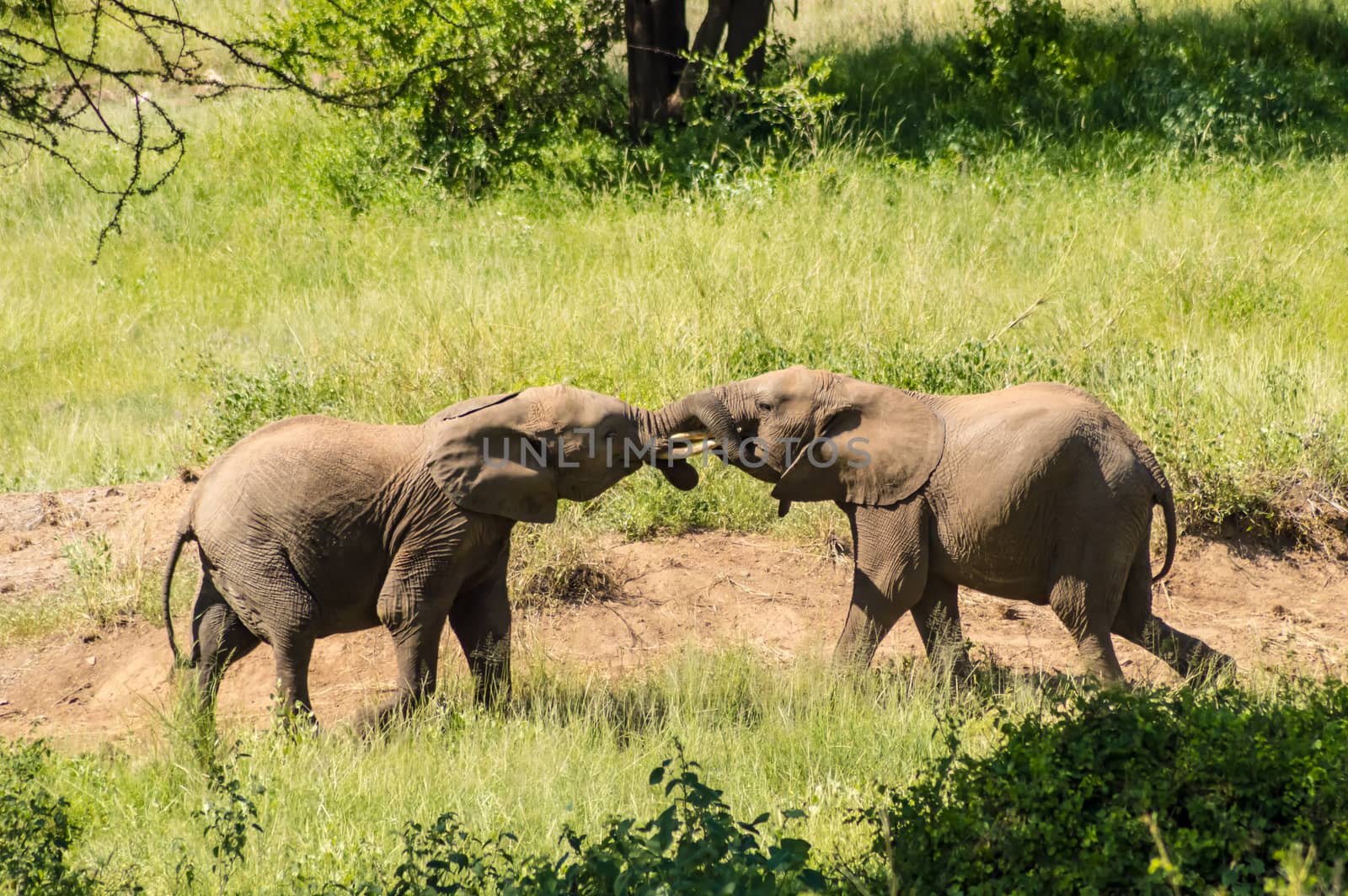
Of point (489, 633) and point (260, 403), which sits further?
point (260, 403)

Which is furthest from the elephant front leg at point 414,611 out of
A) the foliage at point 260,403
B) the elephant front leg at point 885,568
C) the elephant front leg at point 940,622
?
the foliage at point 260,403

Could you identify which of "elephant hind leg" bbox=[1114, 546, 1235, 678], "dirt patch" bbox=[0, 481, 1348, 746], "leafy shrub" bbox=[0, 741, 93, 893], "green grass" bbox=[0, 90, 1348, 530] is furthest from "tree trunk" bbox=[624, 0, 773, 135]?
"leafy shrub" bbox=[0, 741, 93, 893]

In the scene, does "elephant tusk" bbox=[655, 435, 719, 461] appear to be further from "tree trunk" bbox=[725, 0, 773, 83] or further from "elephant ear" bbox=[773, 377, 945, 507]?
"tree trunk" bbox=[725, 0, 773, 83]

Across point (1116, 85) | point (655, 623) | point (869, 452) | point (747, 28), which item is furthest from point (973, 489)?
point (1116, 85)

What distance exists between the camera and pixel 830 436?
20.0ft

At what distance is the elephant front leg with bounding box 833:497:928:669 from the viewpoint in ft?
19.7

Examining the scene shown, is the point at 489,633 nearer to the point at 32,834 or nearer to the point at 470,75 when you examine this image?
the point at 32,834

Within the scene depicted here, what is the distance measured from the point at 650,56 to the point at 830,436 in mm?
9956

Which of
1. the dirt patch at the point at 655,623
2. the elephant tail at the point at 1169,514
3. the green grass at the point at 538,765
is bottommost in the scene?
the dirt patch at the point at 655,623

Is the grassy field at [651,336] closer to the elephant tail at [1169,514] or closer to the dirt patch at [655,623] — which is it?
the dirt patch at [655,623]

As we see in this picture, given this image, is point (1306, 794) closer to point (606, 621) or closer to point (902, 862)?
point (902, 862)

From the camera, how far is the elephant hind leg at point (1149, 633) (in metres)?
6.20

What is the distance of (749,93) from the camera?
13.9 m

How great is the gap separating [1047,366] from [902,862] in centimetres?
536
